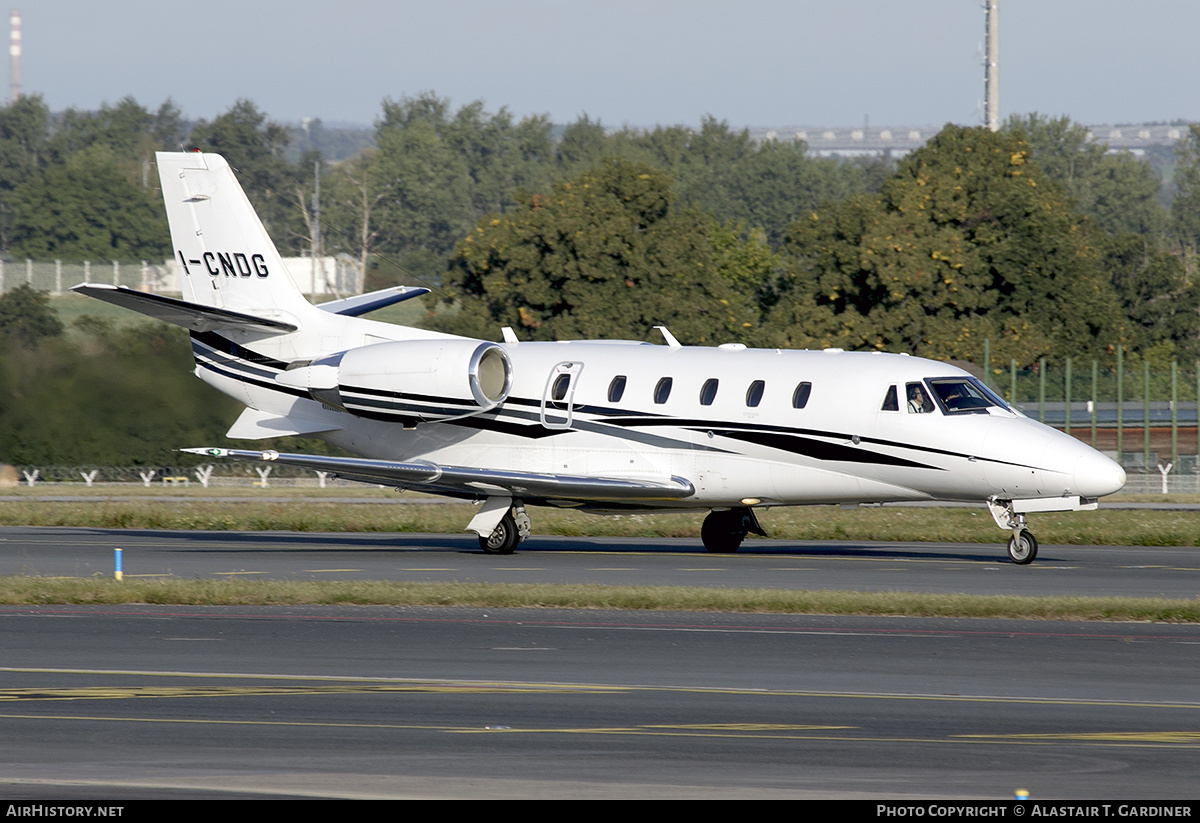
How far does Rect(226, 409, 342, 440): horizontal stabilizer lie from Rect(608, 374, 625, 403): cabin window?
520 cm

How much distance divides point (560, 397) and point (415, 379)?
95.8 inches

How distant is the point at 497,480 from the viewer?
953 inches

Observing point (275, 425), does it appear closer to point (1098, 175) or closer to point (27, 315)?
point (27, 315)

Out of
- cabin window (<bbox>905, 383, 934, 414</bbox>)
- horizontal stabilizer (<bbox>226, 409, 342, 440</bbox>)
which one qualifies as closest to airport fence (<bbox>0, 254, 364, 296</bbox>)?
horizontal stabilizer (<bbox>226, 409, 342, 440</bbox>)

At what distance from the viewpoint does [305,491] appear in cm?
4425

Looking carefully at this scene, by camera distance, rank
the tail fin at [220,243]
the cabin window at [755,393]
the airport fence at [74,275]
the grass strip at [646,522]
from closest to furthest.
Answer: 1. the cabin window at [755,393]
2. the tail fin at [220,243]
3. the grass strip at [646,522]
4. the airport fence at [74,275]

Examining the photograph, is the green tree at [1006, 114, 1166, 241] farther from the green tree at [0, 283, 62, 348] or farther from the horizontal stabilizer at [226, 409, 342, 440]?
the horizontal stabilizer at [226, 409, 342, 440]

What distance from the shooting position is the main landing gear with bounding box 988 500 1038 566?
22.6m

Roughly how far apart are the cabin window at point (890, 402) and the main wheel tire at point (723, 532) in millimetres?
3685

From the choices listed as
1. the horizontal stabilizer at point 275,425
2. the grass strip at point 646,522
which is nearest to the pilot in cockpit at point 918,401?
the grass strip at point 646,522

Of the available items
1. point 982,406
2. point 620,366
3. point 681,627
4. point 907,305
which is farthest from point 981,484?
point 907,305

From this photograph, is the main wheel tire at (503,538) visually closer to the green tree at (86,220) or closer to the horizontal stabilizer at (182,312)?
the horizontal stabilizer at (182,312)

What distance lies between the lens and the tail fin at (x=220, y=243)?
90.5ft
